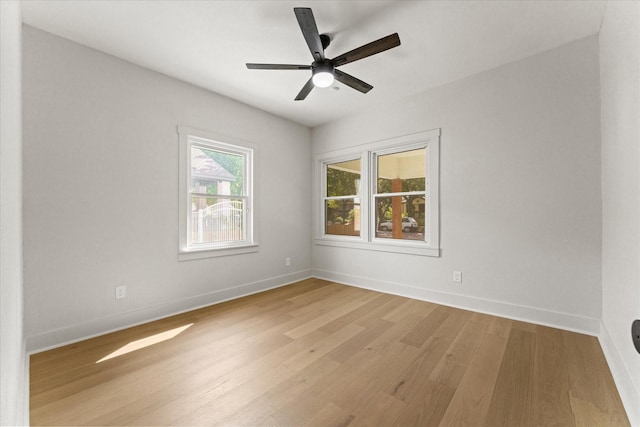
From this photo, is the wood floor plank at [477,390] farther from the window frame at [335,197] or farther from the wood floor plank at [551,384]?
the window frame at [335,197]

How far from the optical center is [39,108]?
2223mm

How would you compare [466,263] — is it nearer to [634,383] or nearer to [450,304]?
[450,304]

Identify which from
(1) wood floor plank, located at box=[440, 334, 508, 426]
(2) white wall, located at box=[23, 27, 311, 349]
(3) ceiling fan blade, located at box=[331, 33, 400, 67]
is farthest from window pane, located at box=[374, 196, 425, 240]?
(2) white wall, located at box=[23, 27, 311, 349]

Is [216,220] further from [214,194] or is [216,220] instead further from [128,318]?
[128,318]

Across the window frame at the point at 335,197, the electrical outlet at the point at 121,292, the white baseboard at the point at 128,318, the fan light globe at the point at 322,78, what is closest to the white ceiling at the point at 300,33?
the fan light globe at the point at 322,78

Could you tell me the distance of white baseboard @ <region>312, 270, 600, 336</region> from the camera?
2.49 m

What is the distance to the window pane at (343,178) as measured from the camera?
14.4 feet

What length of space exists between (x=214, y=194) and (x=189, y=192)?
0.35m

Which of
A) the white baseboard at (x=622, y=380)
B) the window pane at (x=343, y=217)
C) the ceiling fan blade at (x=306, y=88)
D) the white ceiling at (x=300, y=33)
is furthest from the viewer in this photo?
the window pane at (x=343, y=217)

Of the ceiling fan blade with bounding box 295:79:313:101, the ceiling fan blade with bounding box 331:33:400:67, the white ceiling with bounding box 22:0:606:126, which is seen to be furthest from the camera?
the ceiling fan blade with bounding box 295:79:313:101

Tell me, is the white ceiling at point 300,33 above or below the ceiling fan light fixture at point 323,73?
above

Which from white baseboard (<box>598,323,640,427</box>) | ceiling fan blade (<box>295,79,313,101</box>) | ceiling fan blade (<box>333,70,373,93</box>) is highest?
ceiling fan blade (<box>333,70,373,93</box>)

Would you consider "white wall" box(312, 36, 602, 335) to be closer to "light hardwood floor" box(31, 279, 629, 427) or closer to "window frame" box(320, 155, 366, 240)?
"light hardwood floor" box(31, 279, 629, 427)

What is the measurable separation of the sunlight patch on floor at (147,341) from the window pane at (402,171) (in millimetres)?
3094
